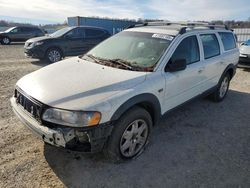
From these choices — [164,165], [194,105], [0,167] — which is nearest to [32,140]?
[0,167]

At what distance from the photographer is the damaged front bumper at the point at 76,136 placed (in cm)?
271

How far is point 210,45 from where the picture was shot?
4.99m

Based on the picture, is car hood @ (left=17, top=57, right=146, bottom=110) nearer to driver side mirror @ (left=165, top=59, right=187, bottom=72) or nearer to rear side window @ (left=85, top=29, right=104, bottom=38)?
driver side mirror @ (left=165, top=59, right=187, bottom=72)

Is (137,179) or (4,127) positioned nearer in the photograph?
(137,179)

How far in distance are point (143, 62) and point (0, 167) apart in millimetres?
2423

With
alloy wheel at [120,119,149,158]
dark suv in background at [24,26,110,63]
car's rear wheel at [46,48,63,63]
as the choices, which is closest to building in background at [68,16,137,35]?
dark suv in background at [24,26,110,63]

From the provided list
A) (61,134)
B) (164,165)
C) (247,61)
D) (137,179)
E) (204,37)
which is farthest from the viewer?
(247,61)

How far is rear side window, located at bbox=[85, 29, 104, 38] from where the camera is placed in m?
11.9

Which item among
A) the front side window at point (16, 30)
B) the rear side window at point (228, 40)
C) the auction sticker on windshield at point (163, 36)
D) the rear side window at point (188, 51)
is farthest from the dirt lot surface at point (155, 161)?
the front side window at point (16, 30)

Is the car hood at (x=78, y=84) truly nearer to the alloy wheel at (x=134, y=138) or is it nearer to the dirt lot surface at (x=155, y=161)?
the alloy wheel at (x=134, y=138)

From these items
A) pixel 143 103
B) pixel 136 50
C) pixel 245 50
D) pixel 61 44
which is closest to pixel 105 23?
pixel 61 44

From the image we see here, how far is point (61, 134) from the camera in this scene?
268 cm

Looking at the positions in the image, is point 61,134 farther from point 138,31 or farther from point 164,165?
point 138,31

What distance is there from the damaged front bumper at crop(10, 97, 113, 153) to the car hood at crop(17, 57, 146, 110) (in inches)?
10.6
